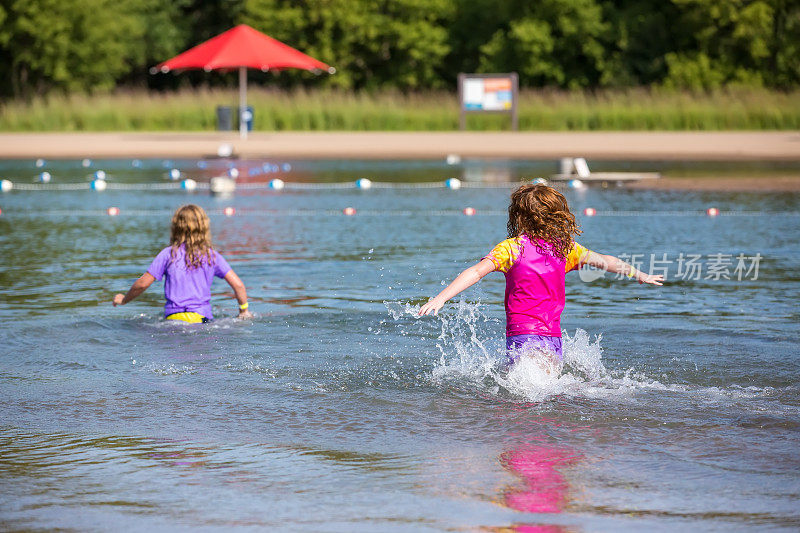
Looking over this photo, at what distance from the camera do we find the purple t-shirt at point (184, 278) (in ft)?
31.7

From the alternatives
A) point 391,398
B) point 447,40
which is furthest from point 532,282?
point 447,40

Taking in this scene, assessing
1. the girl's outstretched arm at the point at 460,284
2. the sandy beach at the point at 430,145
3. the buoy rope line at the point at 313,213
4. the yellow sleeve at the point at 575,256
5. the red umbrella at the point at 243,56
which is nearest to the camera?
Result: the girl's outstretched arm at the point at 460,284

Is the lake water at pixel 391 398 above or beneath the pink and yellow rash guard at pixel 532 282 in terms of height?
beneath

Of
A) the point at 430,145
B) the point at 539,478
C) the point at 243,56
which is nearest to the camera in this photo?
the point at 539,478

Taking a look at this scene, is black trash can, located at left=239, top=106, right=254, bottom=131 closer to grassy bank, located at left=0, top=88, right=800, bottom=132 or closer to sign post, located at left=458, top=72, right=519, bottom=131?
grassy bank, located at left=0, top=88, right=800, bottom=132

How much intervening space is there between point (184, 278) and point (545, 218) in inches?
136

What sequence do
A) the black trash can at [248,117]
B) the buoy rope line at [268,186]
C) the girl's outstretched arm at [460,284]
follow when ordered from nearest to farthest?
the girl's outstretched arm at [460,284]
the buoy rope line at [268,186]
the black trash can at [248,117]

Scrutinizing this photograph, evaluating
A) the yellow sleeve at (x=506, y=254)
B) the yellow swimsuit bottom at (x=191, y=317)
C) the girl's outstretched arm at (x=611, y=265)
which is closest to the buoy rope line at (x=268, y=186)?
the yellow swimsuit bottom at (x=191, y=317)

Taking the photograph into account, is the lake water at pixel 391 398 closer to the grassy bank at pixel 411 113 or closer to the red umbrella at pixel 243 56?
the red umbrella at pixel 243 56

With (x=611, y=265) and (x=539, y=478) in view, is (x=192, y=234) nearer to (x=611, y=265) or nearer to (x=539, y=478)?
(x=611, y=265)

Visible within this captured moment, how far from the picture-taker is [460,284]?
704cm

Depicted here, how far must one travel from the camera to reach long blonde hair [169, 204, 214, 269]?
31.4 ft

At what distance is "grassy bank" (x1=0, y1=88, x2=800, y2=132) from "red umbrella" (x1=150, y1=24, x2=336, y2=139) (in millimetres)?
3126

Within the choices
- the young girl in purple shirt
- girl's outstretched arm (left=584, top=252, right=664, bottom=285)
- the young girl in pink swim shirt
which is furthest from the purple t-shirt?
girl's outstretched arm (left=584, top=252, right=664, bottom=285)
